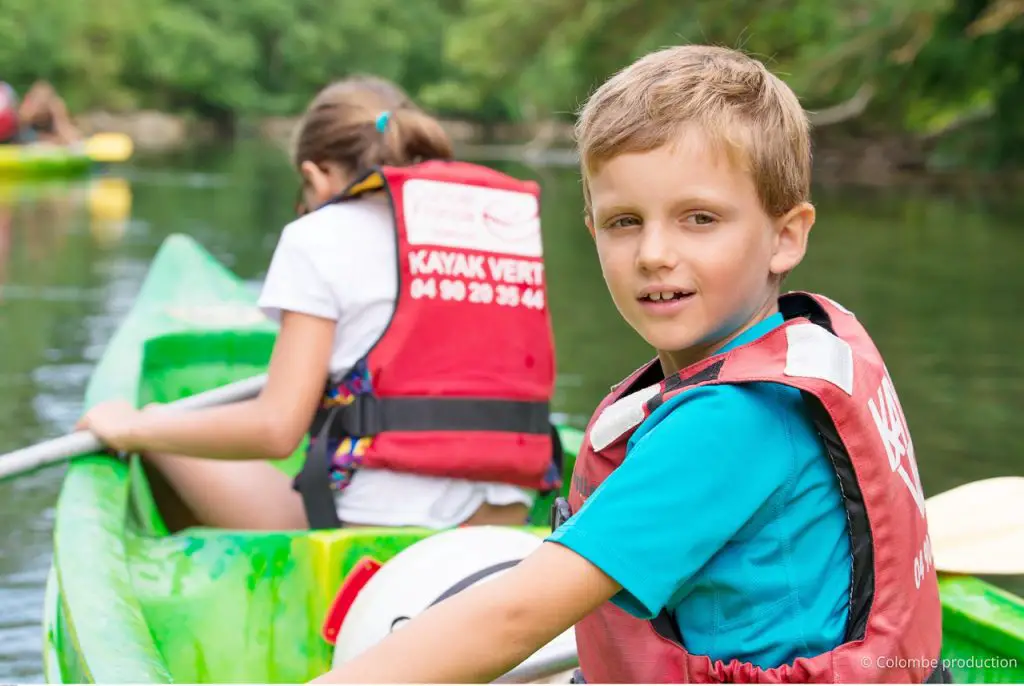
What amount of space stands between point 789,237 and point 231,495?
161 cm

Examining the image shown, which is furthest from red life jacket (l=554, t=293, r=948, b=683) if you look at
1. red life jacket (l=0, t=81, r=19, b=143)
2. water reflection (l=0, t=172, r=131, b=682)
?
red life jacket (l=0, t=81, r=19, b=143)

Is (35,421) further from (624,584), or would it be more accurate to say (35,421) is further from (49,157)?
(49,157)

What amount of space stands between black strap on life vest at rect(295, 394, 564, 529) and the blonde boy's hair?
41.5 inches

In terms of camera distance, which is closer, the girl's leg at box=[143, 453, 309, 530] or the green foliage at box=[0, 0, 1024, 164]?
the girl's leg at box=[143, 453, 309, 530]

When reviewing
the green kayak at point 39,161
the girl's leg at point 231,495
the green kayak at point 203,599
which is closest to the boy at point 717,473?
the green kayak at point 203,599

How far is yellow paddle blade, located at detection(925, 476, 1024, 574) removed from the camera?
2.01 metres

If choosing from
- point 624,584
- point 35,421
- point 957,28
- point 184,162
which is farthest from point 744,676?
point 184,162

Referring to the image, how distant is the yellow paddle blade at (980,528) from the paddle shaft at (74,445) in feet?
4.95

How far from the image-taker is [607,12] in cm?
1767

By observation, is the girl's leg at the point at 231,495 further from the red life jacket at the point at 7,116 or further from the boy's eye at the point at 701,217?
the red life jacket at the point at 7,116

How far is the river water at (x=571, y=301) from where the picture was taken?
4.70m

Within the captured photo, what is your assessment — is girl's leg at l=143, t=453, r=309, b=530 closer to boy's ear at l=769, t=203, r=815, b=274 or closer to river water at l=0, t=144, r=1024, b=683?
river water at l=0, t=144, r=1024, b=683

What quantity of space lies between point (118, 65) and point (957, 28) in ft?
82.3

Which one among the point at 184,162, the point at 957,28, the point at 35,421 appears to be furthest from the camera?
the point at 184,162
